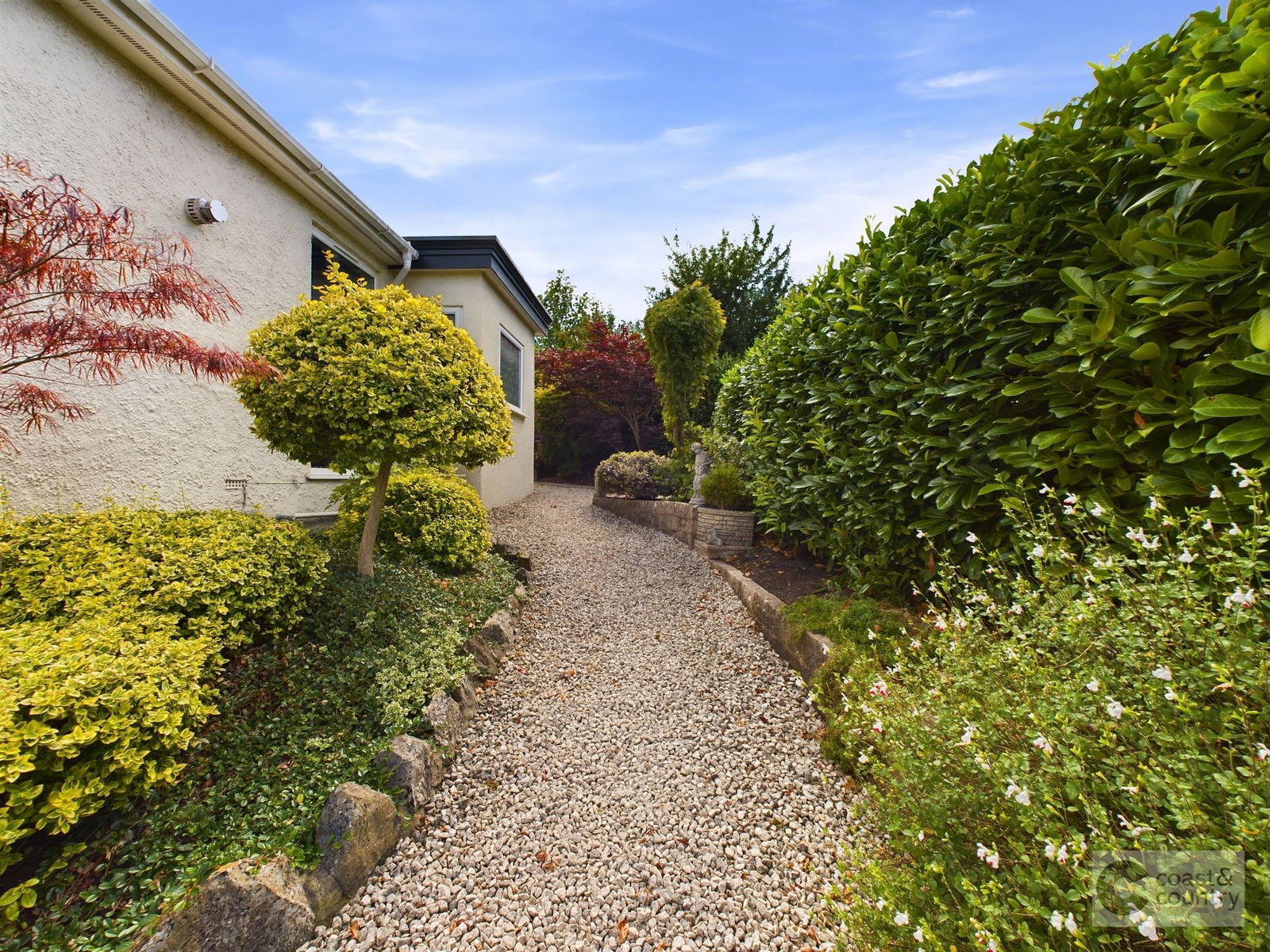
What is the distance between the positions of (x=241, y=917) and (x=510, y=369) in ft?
28.0

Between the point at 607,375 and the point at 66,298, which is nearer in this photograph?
the point at 66,298

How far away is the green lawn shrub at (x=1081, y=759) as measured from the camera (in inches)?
42.3

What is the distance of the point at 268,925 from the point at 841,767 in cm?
248

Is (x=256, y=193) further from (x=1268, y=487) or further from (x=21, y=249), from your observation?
(x=1268, y=487)

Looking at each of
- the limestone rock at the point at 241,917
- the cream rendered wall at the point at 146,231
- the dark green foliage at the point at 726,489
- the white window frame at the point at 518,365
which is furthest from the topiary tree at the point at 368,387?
the white window frame at the point at 518,365

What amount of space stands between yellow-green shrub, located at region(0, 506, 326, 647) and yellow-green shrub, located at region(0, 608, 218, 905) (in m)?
0.20

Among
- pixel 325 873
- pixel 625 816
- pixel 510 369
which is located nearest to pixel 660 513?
pixel 510 369

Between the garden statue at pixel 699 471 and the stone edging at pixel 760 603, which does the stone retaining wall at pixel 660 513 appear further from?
the garden statue at pixel 699 471

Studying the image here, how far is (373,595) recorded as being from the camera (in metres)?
3.72

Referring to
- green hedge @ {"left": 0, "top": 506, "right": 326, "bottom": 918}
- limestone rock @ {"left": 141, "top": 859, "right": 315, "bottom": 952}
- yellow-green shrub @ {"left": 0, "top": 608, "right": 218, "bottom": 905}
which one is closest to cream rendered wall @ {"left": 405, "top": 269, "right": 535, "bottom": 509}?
green hedge @ {"left": 0, "top": 506, "right": 326, "bottom": 918}

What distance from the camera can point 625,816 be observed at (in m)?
2.47

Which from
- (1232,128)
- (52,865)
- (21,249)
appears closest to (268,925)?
(52,865)

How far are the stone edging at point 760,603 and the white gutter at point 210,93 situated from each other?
5.45 metres

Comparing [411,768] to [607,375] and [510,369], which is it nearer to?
[510,369]
